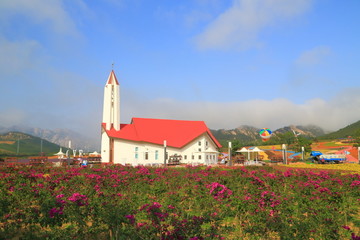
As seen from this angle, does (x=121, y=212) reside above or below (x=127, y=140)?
below

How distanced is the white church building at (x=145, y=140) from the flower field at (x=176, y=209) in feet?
86.2

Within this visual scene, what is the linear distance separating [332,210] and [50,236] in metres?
6.14

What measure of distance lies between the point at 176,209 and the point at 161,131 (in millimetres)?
35340

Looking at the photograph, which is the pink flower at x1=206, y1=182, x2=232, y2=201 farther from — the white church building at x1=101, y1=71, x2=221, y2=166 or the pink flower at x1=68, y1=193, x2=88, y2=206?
the white church building at x1=101, y1=71, x2=221, y2=166

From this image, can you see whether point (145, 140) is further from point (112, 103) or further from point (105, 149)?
point (112, 103)

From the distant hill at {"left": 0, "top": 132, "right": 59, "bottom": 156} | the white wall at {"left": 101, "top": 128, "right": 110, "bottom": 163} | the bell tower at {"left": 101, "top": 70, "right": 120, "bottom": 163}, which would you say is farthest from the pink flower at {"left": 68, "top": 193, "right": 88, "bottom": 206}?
the distant hill at {"left": 0, "top": 132, "right": 59, "bottom": 156}

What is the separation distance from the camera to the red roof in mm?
A: 39781

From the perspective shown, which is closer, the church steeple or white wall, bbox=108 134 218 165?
white wall, bbox=108 134 218 165

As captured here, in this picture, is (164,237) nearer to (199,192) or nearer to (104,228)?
(104,228)

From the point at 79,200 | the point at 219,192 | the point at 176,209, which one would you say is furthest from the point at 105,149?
the point at 176,209

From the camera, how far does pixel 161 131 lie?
137ft

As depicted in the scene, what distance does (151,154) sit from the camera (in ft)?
130

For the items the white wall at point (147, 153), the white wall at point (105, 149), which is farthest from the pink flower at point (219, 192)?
the white wall at point (105, 149)

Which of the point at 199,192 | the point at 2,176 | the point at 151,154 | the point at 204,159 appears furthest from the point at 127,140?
the point at 199,192
